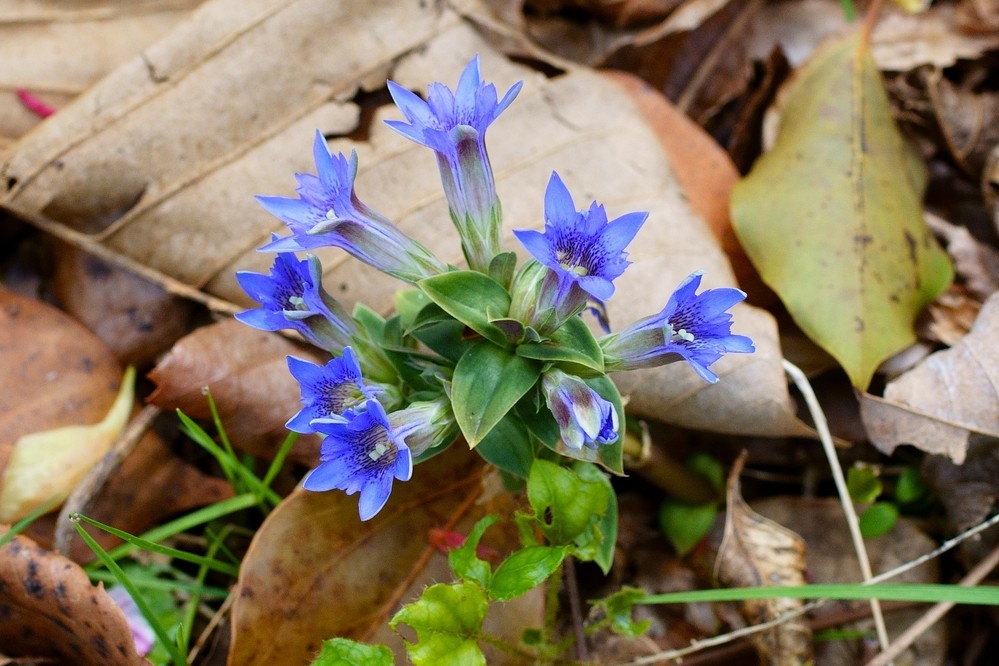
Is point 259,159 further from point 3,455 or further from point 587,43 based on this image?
point 587,43

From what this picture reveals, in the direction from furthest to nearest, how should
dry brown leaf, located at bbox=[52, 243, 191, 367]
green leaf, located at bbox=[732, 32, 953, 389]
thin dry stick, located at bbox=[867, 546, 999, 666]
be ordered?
dry brown leaf, located at bbox=[52, 243, 191, 367] → green leaf, located at bbox=[732, 32, 953, 389] → thin dry stick, located at bbox=[867, 546, 999, 666]

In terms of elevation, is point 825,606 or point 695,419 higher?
point 695,419

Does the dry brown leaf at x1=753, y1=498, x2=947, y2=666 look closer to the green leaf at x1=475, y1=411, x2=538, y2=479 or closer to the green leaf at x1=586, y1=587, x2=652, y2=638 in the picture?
the green leaf at x1=586, y1=587, x2=652, y2=638

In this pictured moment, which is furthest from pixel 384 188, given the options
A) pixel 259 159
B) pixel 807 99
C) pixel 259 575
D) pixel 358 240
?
pixel 807 99

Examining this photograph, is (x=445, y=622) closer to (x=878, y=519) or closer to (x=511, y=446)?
(x=511, y=446)

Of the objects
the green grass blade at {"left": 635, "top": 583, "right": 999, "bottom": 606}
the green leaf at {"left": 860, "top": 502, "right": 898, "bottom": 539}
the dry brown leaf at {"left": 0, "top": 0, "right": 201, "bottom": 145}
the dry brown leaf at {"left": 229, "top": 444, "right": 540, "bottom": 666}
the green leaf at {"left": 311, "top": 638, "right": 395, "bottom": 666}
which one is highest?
the dry brown leaf at {"left": 0, "top": 0, "right": 201, "bottom": 145}

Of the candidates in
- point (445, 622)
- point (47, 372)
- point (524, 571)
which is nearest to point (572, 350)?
point (524, 571)

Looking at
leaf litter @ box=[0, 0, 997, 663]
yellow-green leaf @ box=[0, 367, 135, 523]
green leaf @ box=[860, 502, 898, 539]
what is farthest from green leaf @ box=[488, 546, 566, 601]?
yellow-green leaf @ box=[0, 367, 135, 523]
